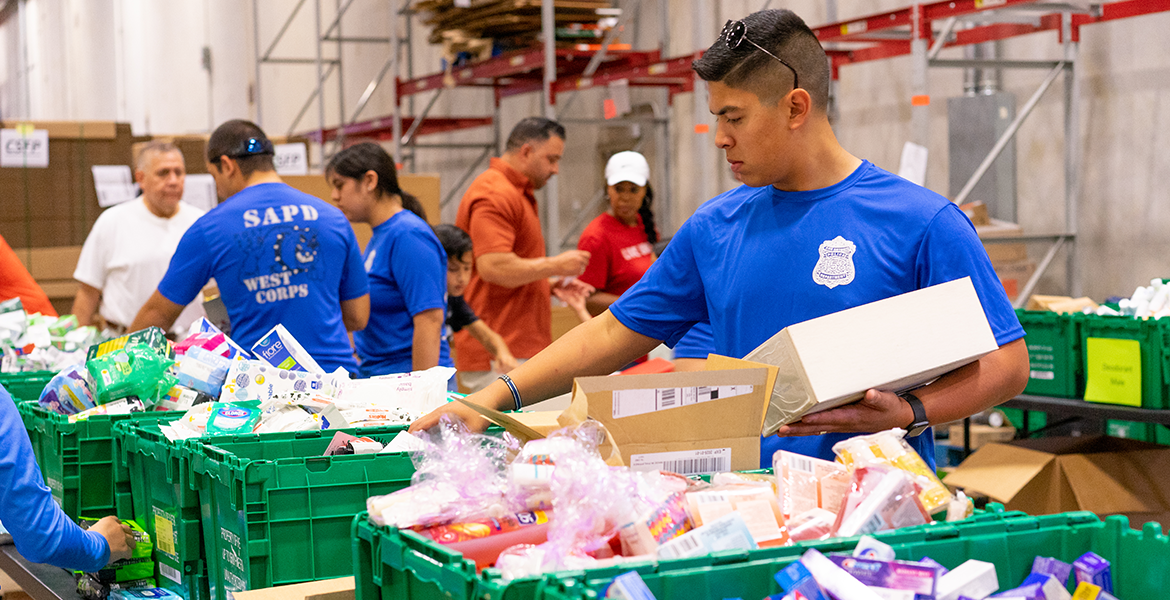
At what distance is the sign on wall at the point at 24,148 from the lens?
245 inches

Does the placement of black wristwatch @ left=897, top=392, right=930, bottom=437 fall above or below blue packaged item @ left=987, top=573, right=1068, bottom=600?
above

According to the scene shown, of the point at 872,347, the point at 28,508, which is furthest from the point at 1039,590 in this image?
the point at 28,508

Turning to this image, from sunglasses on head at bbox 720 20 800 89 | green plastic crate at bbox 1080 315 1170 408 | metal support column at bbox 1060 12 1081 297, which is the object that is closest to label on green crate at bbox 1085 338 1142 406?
green plastic crate at bbox 1080 315 1170 408

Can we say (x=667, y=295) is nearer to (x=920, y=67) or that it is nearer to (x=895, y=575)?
(x=895, y=575)

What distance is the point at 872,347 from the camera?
5.54ft

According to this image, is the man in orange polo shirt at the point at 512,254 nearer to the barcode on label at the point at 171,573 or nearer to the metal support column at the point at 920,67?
the metal support column at the point at 920,67

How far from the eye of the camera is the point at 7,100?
24109mm

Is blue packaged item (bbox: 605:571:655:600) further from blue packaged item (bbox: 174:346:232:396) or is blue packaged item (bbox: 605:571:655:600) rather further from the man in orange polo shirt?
the man in orange polo shirt

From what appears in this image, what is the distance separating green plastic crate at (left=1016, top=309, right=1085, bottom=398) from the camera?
4414 mm

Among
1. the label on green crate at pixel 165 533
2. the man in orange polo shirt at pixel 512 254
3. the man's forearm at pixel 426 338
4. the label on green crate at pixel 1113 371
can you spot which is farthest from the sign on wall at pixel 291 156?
the label on green crate at pixel 165 533

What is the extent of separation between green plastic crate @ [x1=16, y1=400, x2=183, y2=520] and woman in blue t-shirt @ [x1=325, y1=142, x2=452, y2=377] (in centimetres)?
133

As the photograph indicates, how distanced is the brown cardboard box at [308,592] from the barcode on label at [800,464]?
73cm

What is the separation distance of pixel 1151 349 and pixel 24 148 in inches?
225

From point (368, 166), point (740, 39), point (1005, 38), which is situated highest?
point (1005, 38)
